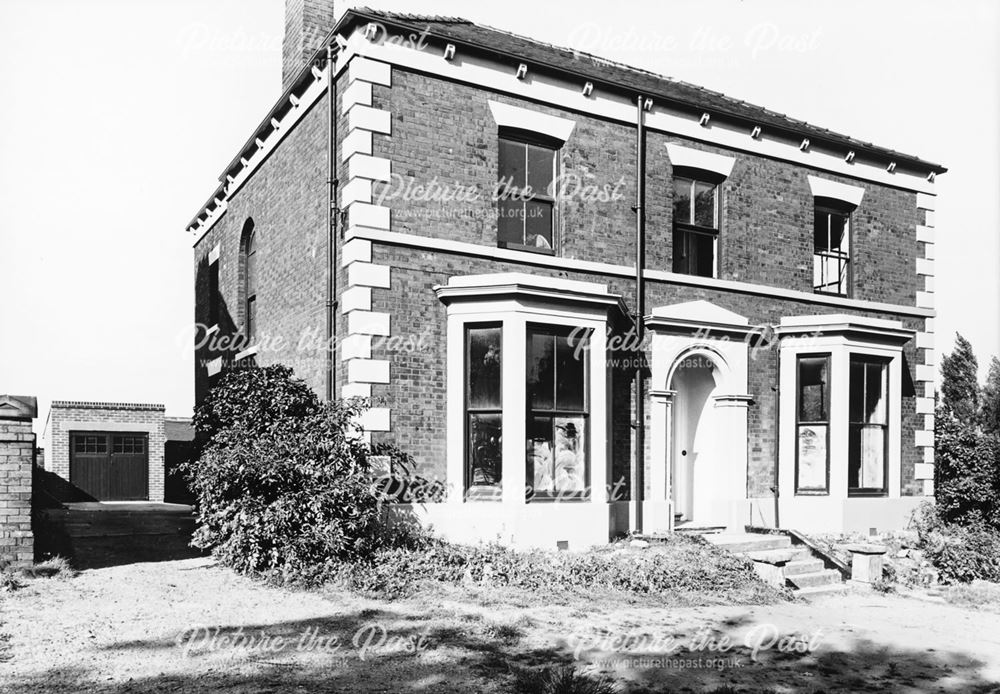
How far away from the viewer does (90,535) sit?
1435 centimetres

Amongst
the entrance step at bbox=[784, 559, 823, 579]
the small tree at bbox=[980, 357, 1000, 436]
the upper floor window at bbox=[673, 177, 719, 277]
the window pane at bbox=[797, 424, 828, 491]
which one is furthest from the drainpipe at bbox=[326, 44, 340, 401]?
the small tree at bbox=[980, 357, 1000, 436]

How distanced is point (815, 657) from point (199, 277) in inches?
703

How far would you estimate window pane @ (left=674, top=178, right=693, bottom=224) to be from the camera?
14.2m

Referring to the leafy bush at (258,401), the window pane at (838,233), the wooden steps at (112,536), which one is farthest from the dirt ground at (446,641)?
the window pane at (838,233)

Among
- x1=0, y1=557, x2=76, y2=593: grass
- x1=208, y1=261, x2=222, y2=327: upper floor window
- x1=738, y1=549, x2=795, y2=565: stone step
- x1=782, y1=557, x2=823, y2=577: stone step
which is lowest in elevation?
x1=782, y1=557, x2=823, y2=577: stone step

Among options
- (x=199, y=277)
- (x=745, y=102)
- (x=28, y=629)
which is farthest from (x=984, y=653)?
(x=199, y=277)

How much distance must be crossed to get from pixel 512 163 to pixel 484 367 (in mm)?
3333

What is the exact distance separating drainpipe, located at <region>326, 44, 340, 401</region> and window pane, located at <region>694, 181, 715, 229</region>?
639 cm

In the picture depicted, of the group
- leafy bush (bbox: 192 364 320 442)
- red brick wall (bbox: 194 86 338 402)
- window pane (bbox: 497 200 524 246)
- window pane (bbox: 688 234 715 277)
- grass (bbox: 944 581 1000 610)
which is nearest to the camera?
grass (bbox: 944 581 1000 610)

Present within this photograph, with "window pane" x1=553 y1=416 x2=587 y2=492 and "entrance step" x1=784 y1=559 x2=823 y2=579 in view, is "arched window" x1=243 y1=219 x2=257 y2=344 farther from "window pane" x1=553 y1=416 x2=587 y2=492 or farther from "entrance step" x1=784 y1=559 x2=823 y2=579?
"entrance step" x1=784 y1=559 x2=823 y2=579

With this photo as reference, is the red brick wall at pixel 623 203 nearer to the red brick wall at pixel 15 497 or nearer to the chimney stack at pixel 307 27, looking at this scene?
the chimney stack at pixel 307 27

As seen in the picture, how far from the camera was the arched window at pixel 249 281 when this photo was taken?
53.3ft

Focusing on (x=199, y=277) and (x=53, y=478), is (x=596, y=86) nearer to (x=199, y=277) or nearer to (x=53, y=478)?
(x=199, y=277)

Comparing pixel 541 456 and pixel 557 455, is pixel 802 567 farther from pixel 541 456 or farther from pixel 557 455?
pixel 541 456
